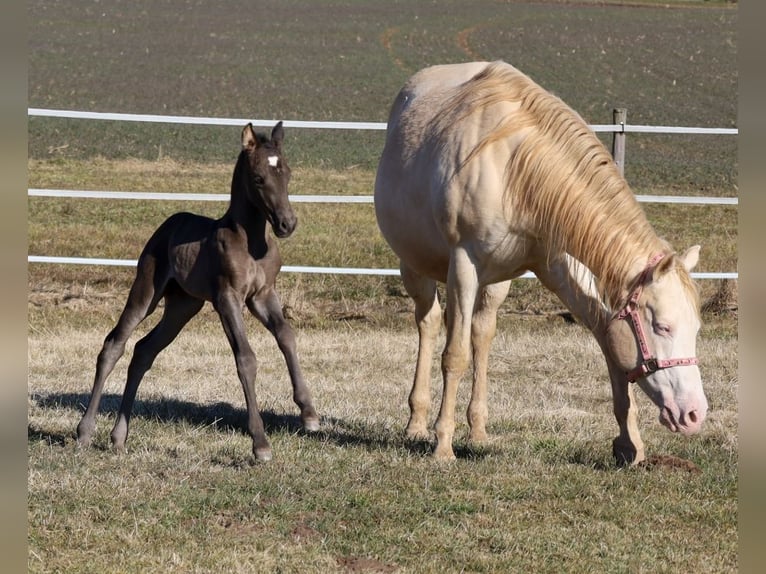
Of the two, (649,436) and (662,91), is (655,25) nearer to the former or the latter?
(662,91)

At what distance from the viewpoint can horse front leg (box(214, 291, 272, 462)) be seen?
524 centimetres

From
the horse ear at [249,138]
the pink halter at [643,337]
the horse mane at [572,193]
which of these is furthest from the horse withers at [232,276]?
the pink halter at [643,337]

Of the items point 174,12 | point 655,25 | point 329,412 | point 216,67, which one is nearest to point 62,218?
point 329,412

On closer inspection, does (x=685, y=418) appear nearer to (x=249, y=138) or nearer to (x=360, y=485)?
(x=360, y=485)

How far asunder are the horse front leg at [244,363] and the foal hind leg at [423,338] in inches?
45.9

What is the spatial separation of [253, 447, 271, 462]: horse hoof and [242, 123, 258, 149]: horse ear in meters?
1.59

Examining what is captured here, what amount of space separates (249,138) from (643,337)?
2.27 meters

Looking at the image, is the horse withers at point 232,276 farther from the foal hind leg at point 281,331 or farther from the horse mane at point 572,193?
the horse mane at point 572,193

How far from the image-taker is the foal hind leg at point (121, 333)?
18.5 feet

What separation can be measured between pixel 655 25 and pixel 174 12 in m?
26.5

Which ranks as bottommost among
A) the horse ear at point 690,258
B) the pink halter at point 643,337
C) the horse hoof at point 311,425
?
the horse hoof at point 311,425

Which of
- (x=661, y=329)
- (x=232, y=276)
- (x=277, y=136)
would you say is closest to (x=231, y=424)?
(x=232, y=276)
